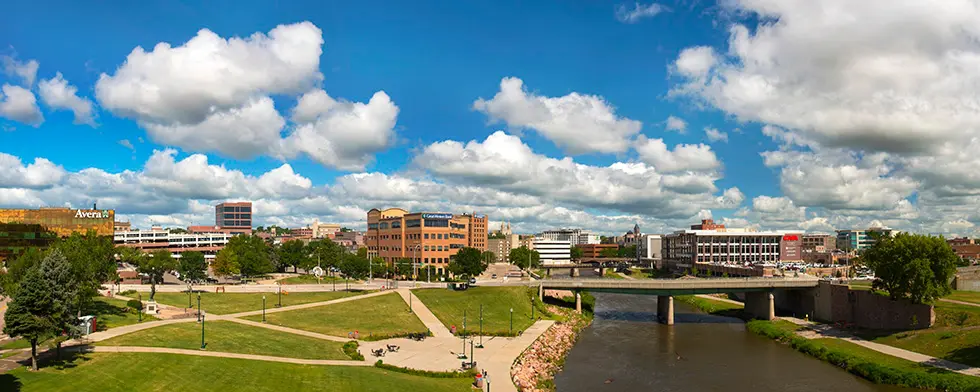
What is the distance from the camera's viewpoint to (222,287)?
105 m

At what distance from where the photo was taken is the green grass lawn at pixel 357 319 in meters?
74.8

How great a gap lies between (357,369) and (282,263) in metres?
120

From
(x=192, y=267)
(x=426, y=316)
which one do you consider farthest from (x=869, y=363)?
(x=192, y=267)

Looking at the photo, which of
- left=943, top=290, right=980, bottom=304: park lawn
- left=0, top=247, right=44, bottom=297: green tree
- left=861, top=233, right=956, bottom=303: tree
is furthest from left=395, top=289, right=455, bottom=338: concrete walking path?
left=943, top=290, right=980, bottom=304: park lawn

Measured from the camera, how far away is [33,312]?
1668 inches

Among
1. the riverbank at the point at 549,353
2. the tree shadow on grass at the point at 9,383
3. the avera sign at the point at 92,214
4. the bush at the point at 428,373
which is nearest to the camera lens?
the tree shadow on grass at the point at 9,383

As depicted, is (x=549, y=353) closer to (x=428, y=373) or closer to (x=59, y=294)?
(x=428, y=373)

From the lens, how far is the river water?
62.9 metres

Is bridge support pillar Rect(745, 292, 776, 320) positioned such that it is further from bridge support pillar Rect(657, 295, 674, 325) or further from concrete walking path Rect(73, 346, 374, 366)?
concrete walking path Rect(73, 346, 374, 366)

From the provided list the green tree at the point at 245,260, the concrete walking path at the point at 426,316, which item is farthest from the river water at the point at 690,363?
the green tree at the point at 245,260

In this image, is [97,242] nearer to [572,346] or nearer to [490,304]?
[490,304]

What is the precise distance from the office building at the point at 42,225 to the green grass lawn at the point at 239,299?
5569 cm

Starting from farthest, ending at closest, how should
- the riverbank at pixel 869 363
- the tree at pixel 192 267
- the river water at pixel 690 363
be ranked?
1. the tree at pixel 192 267
2. the river water at pixel 690 363
3. the riverbank at pixel 869 363

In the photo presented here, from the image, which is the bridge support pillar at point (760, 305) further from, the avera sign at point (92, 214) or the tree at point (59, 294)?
the avera sign at point (92, 214)
